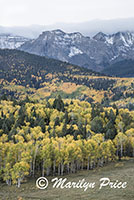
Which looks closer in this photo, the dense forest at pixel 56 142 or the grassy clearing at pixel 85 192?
the grassy clearing at pixel 85 192

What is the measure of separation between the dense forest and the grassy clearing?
13.1 ft

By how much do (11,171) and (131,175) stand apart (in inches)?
1476

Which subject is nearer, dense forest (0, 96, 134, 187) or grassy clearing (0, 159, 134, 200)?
grassy clearing (0, 159, 134, 200)

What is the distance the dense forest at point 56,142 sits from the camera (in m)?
86.1

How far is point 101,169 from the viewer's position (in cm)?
9325

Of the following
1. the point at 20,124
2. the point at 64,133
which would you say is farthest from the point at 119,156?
the point at 20,124

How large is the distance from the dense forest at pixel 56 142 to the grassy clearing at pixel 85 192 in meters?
4.00

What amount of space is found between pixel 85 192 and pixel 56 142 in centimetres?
3096

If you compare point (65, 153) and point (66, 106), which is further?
point (66, 106)

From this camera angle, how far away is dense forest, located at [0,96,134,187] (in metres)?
86.1

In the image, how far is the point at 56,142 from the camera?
9250 centimetres

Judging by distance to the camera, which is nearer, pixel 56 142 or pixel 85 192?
pixel 85 192

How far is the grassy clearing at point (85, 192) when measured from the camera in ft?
192

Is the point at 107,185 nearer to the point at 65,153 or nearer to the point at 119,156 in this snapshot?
the point at 65,153
